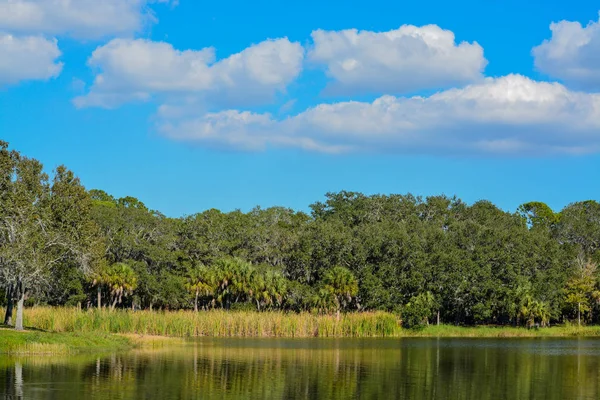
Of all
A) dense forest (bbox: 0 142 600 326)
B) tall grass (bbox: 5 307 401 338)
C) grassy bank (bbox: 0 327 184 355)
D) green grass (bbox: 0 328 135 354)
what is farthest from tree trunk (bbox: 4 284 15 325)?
dense forest (bbox: 0 142 600 326)

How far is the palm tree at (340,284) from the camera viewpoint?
8481 cm

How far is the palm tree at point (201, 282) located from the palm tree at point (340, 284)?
12.6 meters

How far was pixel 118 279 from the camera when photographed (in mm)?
83875

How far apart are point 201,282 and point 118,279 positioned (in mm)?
→ 9160

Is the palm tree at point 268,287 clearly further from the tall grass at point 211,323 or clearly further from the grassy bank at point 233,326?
the tall grass at point 211,323

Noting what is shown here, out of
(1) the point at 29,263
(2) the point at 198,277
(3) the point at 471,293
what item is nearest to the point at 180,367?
(1) the point at 29,263

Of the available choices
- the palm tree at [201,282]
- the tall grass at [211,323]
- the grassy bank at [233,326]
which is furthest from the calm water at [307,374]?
the palm tree at [201,282]

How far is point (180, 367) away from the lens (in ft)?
145

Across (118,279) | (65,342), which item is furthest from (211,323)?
(65,342)

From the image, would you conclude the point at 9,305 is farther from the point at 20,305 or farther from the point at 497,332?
the point at 497,332

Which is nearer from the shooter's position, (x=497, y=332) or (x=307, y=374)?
(x=307, y=374)

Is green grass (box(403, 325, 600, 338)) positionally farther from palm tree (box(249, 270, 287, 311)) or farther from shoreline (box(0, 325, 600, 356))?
palm tree (box(249, 270, 287, 311))

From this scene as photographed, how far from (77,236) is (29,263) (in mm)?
6214

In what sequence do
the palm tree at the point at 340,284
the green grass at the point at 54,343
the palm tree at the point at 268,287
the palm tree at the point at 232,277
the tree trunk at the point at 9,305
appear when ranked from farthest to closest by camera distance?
the palm tree at the point at 268,287, the palm tree at the point at 232,277, the palm tree at the point at 340,284, the tree trunk at the point at 9,305, the green grass at the point at 54,343
